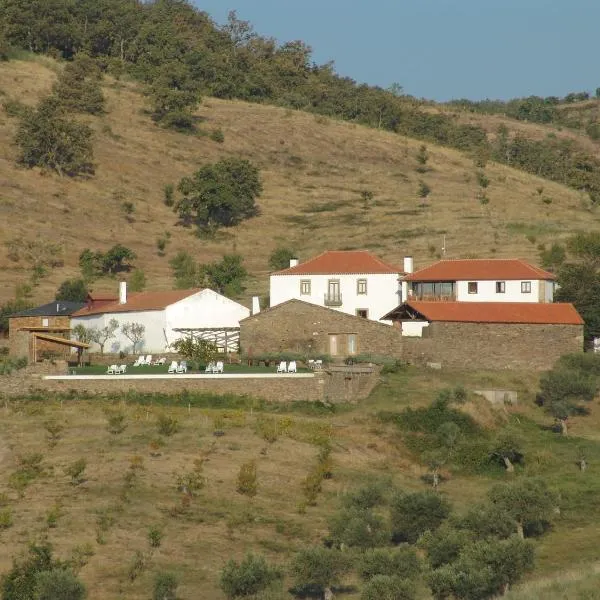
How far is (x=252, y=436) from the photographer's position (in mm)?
53812

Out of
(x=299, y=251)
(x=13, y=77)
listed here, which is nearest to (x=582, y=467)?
(x=299, y=251)

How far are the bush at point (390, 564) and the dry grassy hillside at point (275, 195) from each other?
51.9 meters

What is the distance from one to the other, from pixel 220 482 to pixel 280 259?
5051 cm

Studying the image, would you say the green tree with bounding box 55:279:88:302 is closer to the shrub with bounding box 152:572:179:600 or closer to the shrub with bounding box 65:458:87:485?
the shrub with bounding box 65:458:87:485

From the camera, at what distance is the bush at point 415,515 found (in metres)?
44.7

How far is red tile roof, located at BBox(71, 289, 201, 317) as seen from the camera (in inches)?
2904

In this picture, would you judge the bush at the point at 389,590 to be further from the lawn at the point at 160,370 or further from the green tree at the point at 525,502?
the lawn at the point at 160,370

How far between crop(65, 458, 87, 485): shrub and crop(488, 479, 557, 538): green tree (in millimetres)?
13514

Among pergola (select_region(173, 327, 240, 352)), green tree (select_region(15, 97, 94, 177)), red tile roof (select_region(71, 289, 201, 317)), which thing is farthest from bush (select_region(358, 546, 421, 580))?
green tree (select_region(15, 97, 94, 177))

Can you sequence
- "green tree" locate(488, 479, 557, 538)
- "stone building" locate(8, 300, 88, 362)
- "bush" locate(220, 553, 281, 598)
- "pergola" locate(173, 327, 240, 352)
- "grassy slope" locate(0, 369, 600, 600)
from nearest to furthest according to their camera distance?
"bush" locate(220, 553, 281, 598) → "grassy slope" locate(0, 369, 600, 600) → "green tree" locate(488, 479, 557, 538) → "stone building" locate(8, 300, 88, 362) → "pergola" locate(173, 327, 240, 352)

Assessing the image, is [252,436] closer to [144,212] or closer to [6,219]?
[6,219]

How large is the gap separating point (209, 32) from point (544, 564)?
140 meters

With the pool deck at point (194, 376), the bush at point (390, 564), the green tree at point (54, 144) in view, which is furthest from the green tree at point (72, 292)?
the bush at point (390, 564)

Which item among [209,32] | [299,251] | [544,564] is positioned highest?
[209,32]
